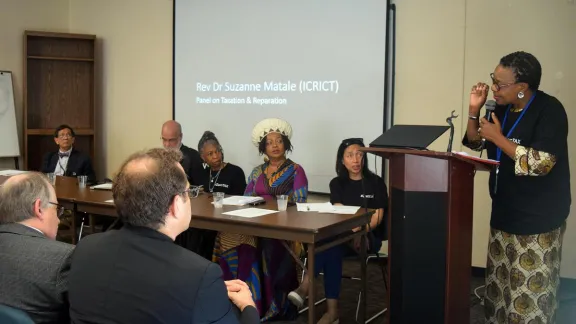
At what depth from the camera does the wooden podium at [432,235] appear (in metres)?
2.54

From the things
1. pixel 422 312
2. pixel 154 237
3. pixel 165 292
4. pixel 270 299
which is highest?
pixel 154 237

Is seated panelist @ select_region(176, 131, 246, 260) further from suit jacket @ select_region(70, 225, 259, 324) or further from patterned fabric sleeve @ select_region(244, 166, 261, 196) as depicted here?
suit jacket @ select_region(70, 225, 259, 324)

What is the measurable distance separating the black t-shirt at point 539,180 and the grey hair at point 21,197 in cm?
208

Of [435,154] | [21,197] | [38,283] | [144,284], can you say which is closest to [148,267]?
[144,284]

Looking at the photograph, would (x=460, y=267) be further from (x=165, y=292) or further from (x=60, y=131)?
(x=60, y=131)

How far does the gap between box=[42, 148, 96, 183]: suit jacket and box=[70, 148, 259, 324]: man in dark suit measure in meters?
4.53

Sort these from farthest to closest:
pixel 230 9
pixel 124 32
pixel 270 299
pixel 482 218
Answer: pixel 124 32, pixel 230 9, pixel 482 218, pixel 270 299

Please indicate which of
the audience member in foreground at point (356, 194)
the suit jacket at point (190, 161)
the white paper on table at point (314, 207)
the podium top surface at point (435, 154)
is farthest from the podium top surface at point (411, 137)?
the suit jacket at point (190, 161)

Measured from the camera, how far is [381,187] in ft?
13.6

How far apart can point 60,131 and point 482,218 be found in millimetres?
4150

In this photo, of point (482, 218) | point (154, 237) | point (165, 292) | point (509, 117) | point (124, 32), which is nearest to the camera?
point (165, 292)

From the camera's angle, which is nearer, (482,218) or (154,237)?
(154,237)

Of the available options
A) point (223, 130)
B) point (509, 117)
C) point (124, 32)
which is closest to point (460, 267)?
point (509, 117)

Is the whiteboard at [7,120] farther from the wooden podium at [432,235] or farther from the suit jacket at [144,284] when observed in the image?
the suit jacket at [144,284]
